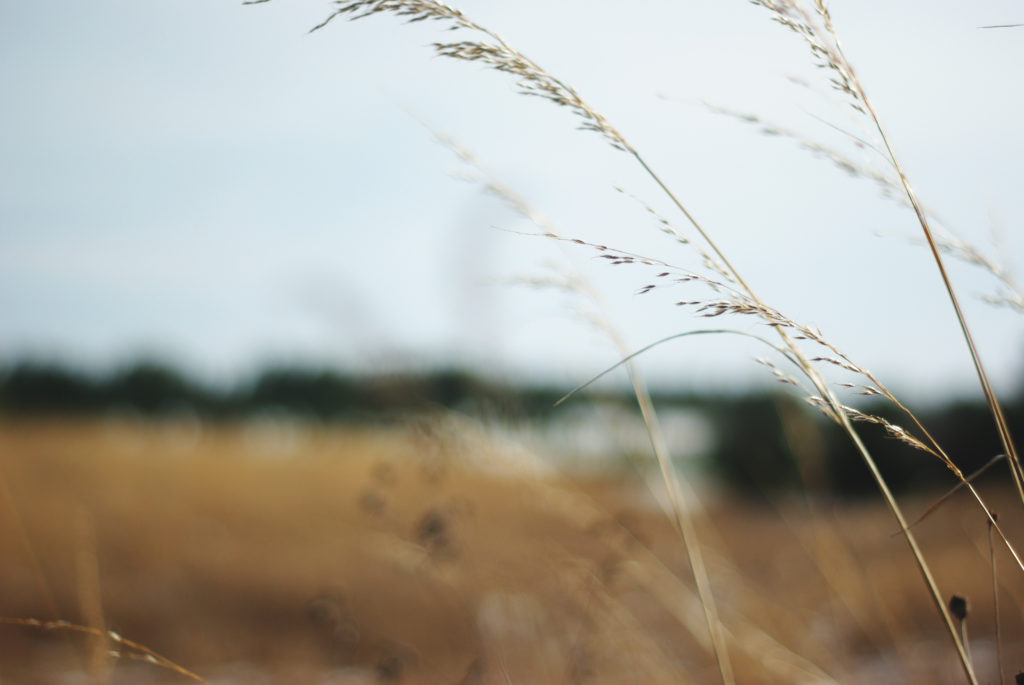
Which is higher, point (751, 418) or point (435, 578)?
point (435, 578)

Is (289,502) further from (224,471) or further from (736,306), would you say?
(736,306)

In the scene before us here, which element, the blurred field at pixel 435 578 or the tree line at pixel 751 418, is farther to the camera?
the tree line at pixel 751 418

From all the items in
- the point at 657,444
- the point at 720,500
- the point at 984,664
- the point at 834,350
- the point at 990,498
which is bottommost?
the point at 720,500

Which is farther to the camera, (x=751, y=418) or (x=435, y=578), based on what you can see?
(x=751, y=418)

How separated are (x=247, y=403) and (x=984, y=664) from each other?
4213cm

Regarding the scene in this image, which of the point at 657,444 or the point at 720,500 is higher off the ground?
the point at 657,444

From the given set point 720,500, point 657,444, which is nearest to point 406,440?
point 657,444

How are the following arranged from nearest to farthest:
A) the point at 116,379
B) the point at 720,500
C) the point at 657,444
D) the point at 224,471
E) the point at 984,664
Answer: the point at 657,444, the point at 984,664, the point at 224,471, the point at 720,500, the point at 116,379

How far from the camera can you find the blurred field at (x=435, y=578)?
6.27ft

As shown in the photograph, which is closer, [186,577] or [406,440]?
[406,440]

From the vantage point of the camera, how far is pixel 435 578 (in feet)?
6.55

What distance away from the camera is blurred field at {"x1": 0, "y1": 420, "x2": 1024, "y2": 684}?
191 centimetres

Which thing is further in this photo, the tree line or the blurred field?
the tree line

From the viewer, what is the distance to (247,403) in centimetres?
4088
